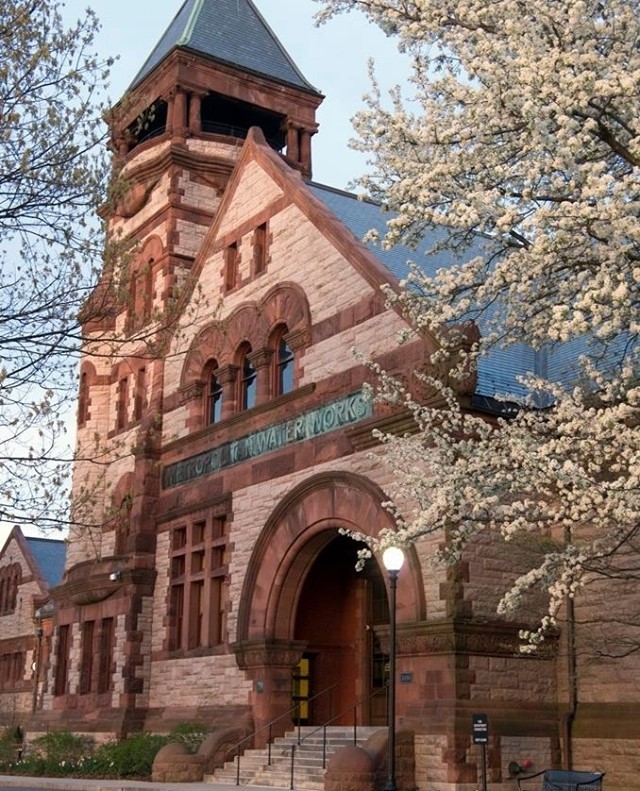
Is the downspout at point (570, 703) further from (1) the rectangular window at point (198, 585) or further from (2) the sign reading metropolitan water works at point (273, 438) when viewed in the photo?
(1) the rectangular window at point (198, 585)

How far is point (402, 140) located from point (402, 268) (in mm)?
11378

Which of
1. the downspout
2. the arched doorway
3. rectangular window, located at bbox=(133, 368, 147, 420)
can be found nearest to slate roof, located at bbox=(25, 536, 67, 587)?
rectangular window, located at bbox=(133, 368, 147, 420)

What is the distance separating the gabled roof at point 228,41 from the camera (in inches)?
1324

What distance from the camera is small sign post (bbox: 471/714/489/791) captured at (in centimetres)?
1614

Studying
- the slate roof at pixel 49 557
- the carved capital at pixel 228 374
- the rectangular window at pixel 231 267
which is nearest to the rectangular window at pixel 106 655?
the carved capital at pixel 228 374

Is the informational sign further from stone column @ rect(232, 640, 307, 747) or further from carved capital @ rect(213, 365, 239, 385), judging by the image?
carved capital @ rect(213, 365, 239, 385)

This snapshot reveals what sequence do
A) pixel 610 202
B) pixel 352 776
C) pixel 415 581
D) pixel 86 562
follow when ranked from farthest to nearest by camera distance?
pixel 86 562 → pixel 415 581 → pixel 352 776 → pixel 610 202

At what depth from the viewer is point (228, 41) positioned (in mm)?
34875

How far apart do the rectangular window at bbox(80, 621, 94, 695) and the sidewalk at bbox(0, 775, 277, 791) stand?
3.72 m

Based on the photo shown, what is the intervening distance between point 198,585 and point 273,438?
15.0 ft

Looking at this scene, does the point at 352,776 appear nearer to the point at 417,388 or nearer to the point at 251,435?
the point at 417,388

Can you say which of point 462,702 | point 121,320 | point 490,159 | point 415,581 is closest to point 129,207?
point 121,320

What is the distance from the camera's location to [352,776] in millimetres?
16328

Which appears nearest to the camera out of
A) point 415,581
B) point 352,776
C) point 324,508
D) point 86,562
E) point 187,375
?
point 352,776
